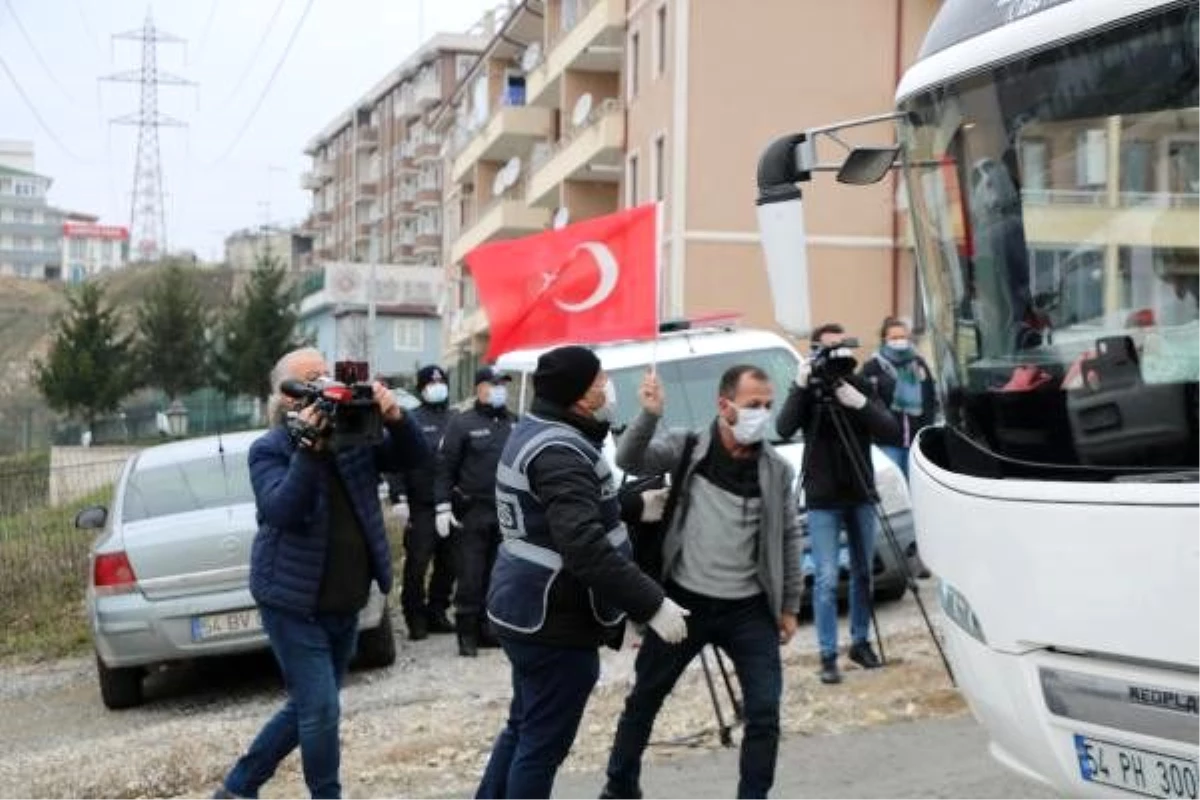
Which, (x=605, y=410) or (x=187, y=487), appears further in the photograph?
(x=187, y=487)

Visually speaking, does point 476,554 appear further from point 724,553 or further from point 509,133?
point 509,133

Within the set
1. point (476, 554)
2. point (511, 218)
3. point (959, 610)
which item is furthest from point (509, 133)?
point (959, 610)

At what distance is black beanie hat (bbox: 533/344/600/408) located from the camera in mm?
5504

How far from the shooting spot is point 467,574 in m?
11.0

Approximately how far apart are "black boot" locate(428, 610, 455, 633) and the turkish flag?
3755mm

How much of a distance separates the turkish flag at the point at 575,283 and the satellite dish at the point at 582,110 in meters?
32.6

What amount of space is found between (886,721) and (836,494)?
4.53ft

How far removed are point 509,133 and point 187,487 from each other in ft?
133

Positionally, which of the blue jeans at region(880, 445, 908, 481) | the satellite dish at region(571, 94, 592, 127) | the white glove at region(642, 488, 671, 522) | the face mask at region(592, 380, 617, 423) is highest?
the satellite dish at region(571, 94, 592, 127)

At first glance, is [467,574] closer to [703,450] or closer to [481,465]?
[481,465]

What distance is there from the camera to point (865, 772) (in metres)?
7.22

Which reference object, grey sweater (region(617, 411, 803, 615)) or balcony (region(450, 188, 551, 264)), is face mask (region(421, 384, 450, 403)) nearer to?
grey sweater (region(617, 411, 803, 615))

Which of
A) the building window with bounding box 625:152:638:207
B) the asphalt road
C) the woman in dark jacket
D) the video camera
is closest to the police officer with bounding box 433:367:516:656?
the woman in dark jacket

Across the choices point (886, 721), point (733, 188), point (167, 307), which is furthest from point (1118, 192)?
point (167, 307)
